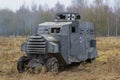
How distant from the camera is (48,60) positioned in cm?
1395

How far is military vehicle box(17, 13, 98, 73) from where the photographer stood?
14156 mm

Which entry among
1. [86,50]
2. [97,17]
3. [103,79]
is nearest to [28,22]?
[97,17]

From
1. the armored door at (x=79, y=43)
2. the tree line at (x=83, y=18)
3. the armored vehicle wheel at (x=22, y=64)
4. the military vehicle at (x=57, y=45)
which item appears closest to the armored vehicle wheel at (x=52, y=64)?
the military vehicle at (x=57, y=45)

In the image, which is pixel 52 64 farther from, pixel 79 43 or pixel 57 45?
pixel 79 43

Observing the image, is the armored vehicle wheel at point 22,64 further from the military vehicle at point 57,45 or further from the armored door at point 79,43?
the armored door at point 79,43

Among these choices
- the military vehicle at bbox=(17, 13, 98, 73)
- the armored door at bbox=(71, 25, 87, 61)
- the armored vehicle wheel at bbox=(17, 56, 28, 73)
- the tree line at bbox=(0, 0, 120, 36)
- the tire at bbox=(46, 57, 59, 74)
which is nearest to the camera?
the tire at bbox=(46, 57, 59, 74)

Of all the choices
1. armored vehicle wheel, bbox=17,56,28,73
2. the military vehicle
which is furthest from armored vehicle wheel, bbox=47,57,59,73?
armored vehicle wheel, bbox=17,56,28,73

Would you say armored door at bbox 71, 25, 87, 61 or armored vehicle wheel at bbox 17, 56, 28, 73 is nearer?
armored vehicle wheel at bbox 17, 56, 28, 73

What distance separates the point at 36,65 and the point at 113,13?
64741mm

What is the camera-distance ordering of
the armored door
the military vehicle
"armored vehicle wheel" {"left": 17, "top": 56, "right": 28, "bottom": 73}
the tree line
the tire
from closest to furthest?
the tire
the military vehicle
"armored vehicle wheel" {"left": 17, "top": 56, "right": 28, "bottom": 73}
the armored door
the tree line

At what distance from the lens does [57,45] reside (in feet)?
48.3

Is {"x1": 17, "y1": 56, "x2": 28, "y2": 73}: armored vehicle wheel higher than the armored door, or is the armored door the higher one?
the armored door

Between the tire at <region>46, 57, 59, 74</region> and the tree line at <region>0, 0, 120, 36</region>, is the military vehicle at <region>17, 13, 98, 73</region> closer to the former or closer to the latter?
the tire at <region>46, 57, 59, 74</region>

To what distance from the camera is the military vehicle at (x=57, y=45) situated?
1416 centimetres
